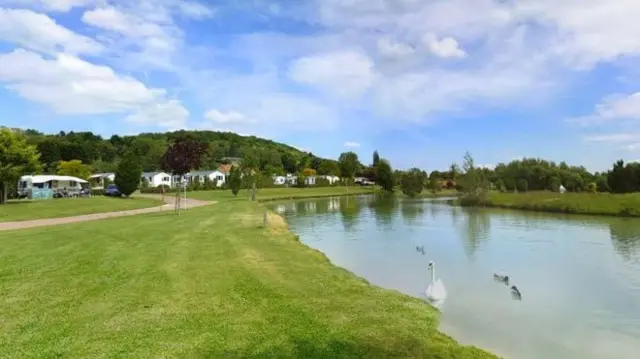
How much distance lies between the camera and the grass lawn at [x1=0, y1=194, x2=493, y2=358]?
5926 mm

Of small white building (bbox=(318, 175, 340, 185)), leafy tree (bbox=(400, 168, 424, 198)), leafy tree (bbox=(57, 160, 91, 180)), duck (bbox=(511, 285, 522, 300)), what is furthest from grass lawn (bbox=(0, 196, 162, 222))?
small white building (bbox=(318, 175, 340, 185))

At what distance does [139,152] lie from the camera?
112 meters

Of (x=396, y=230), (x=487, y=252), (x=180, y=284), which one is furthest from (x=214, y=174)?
(x=180, y=284)

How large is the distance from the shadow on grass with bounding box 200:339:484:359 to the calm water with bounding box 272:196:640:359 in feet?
5.15

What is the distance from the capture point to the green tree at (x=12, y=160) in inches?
1241

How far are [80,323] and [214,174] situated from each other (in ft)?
290

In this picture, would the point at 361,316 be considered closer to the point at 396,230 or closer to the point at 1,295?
the point at 1,295

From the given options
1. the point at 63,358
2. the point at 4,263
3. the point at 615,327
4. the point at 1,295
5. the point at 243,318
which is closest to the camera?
the point at 63,358

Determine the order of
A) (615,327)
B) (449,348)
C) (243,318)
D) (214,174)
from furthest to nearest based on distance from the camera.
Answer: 1. (214,174)
2. (615,327)
3. (243,318)
4. (449,348)

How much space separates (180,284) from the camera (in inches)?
365

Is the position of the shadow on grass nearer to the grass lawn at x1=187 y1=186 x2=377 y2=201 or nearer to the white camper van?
the white camper van

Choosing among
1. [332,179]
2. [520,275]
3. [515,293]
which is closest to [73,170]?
[332,179]

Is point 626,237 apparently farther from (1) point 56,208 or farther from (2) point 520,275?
(1) point 56,208

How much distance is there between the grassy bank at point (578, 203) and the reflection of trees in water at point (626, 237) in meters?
4.13
